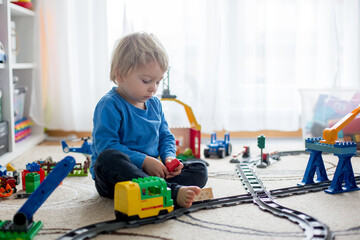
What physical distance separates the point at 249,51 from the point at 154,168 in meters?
1.37

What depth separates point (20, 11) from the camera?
218cm

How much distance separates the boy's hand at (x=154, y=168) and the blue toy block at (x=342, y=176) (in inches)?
20.2

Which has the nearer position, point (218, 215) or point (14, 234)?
point (14, 234)

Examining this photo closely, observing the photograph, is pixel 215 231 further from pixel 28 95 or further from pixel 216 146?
pixel 28 95

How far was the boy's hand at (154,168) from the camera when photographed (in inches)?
50.2

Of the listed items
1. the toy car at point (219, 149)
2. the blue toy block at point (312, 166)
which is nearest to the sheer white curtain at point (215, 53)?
the toy car at point (219, 149)

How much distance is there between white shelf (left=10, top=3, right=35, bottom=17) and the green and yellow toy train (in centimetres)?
130

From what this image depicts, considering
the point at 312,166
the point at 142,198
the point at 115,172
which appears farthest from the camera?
the point at 312,166

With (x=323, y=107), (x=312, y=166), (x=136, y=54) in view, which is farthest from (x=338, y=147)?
(x=323, y=107)

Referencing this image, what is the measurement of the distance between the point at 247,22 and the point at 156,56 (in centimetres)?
126

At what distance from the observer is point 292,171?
1.74 metres

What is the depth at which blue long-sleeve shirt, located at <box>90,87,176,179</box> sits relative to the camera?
130 cm

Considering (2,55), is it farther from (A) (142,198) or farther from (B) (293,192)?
(B) (293,192)

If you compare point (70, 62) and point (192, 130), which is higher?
point (70, 62)
